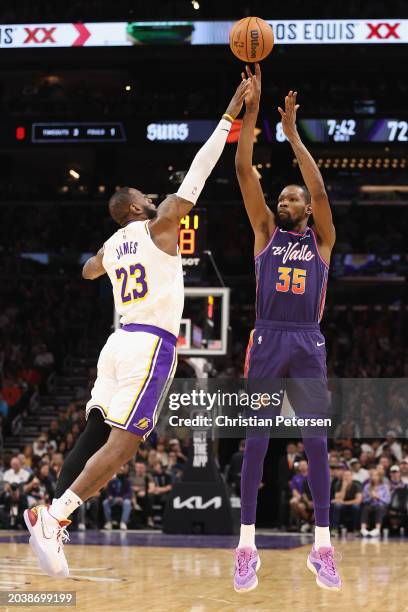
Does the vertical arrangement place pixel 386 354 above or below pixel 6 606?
above

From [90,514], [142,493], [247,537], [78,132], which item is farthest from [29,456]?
[247,537]

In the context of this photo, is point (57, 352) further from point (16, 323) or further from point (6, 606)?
point (6, 606)

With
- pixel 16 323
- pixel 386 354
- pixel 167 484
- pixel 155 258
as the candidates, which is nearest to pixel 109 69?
pixel 16 323

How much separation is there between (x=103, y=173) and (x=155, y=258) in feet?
67.2

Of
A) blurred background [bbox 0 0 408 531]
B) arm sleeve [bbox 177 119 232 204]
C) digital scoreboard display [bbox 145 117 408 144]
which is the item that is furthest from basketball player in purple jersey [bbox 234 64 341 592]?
digital scoreboard display [bbox 145 117 408 144]

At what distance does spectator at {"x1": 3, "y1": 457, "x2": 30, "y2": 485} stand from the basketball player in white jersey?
11.5 metres

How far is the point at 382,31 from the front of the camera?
1941cm

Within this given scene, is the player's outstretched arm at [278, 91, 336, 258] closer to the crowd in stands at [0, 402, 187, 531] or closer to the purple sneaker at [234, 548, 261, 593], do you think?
the purple sneaker at [234, 548, 261, 593]

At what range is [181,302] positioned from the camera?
6727 mm

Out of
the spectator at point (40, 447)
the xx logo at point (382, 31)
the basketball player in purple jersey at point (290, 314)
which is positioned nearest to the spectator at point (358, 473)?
the spectator at point (40, 447)

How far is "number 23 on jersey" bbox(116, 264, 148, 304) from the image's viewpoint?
664 centimetres

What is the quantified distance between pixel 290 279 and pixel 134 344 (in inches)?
50.1

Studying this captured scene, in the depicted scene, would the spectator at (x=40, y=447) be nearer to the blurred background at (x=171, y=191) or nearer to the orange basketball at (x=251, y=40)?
the blurred background at (x=171, y=191)

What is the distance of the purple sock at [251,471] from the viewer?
7090 mm
